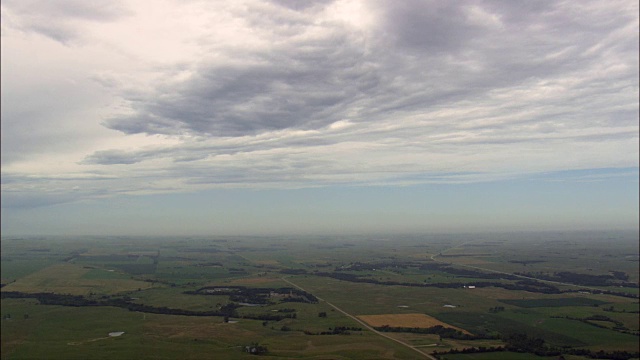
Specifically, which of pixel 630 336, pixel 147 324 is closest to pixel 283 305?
pixel 147 324

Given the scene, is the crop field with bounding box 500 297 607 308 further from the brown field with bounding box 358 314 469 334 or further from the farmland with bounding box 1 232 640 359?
the brown field with bounding box 358 314 469 334

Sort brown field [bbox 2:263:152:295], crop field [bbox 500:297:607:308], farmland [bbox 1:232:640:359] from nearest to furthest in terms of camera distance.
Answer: farmland [bbox 1:232:640:359] < crop field [bbox 500:297:607:308] < brown field [bbox 2:263:152:295]

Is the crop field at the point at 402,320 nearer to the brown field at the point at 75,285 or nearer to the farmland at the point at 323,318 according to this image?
the farmland at the point at 323,318

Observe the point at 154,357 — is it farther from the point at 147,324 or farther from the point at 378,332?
the point at 378,332

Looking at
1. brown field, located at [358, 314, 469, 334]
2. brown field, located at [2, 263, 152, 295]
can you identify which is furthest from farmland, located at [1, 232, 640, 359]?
brown field, located at [2, 263, 152, 295]

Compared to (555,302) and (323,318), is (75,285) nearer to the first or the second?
(323,318)

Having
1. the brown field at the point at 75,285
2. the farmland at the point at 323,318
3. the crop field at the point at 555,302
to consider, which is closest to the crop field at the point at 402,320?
the farmland at the point at 323,318

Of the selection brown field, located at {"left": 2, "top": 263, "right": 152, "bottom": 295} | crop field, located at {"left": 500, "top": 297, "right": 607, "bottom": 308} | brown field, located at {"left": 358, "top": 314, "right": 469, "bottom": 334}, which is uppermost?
brown field, located at {"left": 2, "top": 263, "right": 152, "bottom": 295}

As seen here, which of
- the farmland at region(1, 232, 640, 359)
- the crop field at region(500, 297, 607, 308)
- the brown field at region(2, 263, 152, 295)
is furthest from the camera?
the brown field at region(2, 263, 152, 295)
